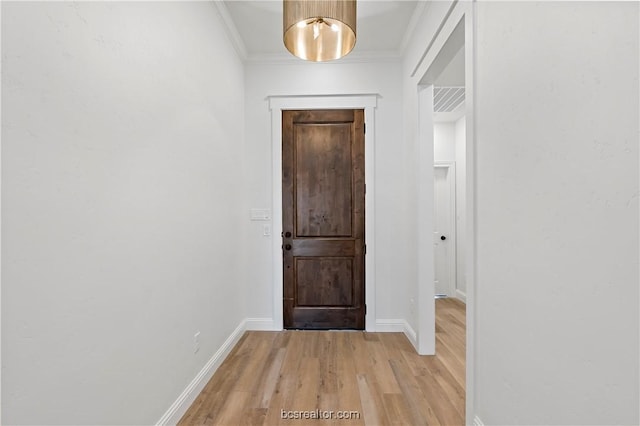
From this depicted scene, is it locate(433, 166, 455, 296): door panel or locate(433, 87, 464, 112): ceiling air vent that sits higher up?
locate(433, 87, 464, 112): ceiling air vent

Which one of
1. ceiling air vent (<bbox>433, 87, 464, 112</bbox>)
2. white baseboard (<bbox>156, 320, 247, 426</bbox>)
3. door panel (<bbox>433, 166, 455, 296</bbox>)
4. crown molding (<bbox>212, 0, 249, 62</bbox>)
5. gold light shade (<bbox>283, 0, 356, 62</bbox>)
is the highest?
crown molding (<bbox>212, 0, 249, 62</bbox>)

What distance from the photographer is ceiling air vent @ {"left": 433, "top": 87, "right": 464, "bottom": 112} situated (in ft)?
11.6

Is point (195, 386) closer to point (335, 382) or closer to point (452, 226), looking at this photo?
point (335, 382)

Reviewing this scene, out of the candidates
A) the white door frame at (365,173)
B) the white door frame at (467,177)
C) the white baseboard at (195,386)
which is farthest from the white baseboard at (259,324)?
the white door frame at (467,177)

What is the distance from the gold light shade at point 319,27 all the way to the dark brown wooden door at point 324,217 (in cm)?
103

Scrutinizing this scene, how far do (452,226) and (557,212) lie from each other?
13.0 ft

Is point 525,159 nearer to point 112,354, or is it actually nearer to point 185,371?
point 112,354

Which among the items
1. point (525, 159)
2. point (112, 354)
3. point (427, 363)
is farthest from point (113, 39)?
point (427, 363)

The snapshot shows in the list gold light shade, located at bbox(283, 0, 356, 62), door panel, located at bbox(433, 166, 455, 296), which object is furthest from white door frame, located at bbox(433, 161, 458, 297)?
gold light shade, located at bbox(283, 0, 356, 62)

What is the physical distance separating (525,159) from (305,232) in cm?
230

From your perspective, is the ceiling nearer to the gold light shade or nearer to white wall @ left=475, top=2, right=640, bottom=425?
the gold light shade

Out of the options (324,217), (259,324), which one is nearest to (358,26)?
(324,217)

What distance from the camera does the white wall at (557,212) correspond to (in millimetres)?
807

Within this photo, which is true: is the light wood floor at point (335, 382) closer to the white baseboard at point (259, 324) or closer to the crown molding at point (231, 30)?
the white baseboard at point (259, 324)
